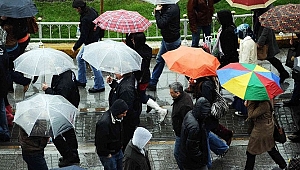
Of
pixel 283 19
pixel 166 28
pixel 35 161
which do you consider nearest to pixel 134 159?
pixel 35 161

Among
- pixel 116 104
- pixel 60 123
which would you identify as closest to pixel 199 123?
pixel 116 104

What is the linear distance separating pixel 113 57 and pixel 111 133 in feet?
5.28

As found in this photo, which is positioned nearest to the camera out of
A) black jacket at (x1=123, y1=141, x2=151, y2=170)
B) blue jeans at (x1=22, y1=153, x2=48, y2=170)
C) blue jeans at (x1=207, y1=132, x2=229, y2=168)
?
black jacket at (x1=123, y1=141, x2=151, y2=170)

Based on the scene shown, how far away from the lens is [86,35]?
1332 centimetres

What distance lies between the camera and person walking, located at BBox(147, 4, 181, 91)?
13094 millimetres

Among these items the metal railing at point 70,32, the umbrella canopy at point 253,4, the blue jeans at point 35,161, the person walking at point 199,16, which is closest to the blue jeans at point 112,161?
the blue jeans at point 35,161

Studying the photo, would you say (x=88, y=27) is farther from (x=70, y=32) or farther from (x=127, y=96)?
(x=127, y=96)

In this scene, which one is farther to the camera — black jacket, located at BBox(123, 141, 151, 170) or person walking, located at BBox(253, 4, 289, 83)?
person walking, located at BBox(253, 4, 289, 83)

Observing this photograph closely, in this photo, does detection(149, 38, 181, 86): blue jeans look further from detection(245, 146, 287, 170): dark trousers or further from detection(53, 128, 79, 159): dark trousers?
detection(245, 146, 287, 170): dark trousers

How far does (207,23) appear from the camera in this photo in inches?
575

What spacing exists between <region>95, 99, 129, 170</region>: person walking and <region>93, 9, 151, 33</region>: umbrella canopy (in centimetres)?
255

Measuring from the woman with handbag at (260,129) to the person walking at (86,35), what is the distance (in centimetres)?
389

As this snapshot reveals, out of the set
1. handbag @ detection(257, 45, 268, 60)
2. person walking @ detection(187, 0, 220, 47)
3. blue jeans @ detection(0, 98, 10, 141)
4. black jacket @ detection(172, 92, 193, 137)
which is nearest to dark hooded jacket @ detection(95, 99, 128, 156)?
black jacket @ detection(172, 92, 193, 137)

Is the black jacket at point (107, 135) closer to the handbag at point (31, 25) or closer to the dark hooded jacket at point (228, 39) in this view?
the dark hooded jacket at point (228, 39)
